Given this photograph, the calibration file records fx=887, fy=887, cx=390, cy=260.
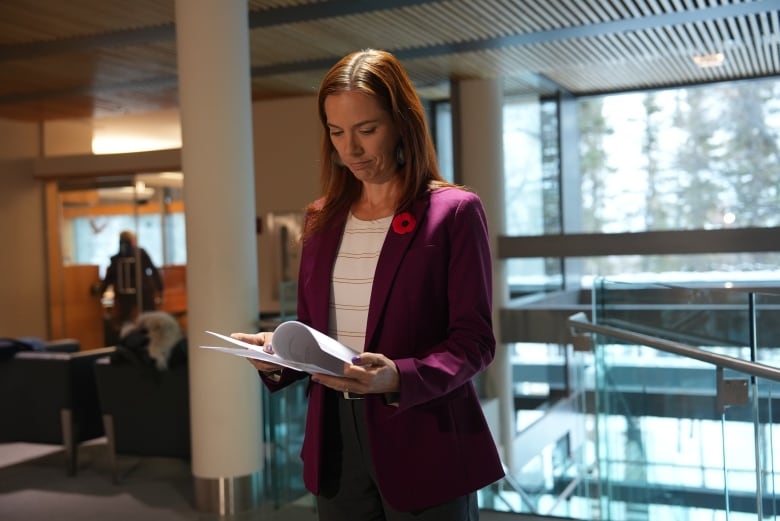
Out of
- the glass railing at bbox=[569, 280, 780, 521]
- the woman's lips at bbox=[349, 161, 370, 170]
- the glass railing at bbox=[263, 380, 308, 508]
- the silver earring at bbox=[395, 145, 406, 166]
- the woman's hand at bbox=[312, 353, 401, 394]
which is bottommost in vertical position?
the glass railing at bbox=[263, 380, 308, 508]

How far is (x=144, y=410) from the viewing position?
19.1 ft

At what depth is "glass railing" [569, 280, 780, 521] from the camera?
9.70 feet

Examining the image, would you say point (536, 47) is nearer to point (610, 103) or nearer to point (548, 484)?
point (610, 103)

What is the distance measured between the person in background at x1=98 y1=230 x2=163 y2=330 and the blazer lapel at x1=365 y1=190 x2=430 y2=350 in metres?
10.3

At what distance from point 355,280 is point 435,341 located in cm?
19

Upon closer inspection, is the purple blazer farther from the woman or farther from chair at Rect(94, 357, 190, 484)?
chair at Rect(94, 357, 190, 484)

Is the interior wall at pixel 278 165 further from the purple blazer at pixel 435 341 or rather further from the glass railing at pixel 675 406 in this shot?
the purple blazer at pixel 435 341

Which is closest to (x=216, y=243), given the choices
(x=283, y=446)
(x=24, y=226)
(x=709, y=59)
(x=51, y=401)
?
(x=283, y=446)

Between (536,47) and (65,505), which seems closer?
(65,505)

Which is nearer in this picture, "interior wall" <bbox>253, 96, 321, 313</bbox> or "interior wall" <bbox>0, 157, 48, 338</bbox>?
"interior wall" <bbox>253, 96, 321, 313</bbox>

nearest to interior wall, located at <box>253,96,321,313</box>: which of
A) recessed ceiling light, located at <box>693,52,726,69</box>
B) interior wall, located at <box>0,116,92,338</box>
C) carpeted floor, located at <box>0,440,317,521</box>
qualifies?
interior wall, located at <box>0,116,92,338</box>

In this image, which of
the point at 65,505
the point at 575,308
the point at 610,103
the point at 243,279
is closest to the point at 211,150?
the point at 243,279

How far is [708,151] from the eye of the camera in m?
12.8

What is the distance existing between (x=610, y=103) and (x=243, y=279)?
29.8 feet
